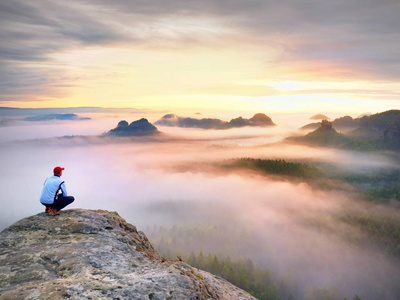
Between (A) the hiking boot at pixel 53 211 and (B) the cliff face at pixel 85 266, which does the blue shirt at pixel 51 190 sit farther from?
(B) the cliff face at pixel 85 266

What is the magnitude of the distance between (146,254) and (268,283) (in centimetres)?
20637

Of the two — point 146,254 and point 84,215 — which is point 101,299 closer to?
point 146,254

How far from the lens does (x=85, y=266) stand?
494 inches

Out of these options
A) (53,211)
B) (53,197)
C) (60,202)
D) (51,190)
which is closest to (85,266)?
(53,211)

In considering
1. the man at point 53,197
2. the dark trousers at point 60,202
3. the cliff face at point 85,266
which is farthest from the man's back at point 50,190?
the cliff face at point 85,266

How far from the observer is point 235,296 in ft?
52.1

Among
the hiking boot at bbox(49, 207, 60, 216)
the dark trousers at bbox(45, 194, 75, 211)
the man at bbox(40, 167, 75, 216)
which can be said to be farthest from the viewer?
the dark trousers at bbox(45, 194, 75, 211)

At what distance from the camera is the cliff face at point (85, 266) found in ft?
34.5

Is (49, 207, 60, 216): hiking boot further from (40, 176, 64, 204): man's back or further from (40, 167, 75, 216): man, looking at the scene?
(40, 176, 64, 204): man's back

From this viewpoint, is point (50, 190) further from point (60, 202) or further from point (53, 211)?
point (53, 211)

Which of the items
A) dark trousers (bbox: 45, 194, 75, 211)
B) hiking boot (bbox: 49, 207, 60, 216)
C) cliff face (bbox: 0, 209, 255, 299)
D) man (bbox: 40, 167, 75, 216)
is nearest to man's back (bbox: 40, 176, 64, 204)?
man (bbox: 40, 167, 75, 216)

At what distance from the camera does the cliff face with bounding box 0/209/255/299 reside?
1052cm

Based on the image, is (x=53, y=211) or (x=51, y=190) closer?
(x=53, y=211)

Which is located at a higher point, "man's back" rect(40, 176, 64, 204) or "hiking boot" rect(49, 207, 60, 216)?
"man's back" rect(40, 176, 64, 204)
